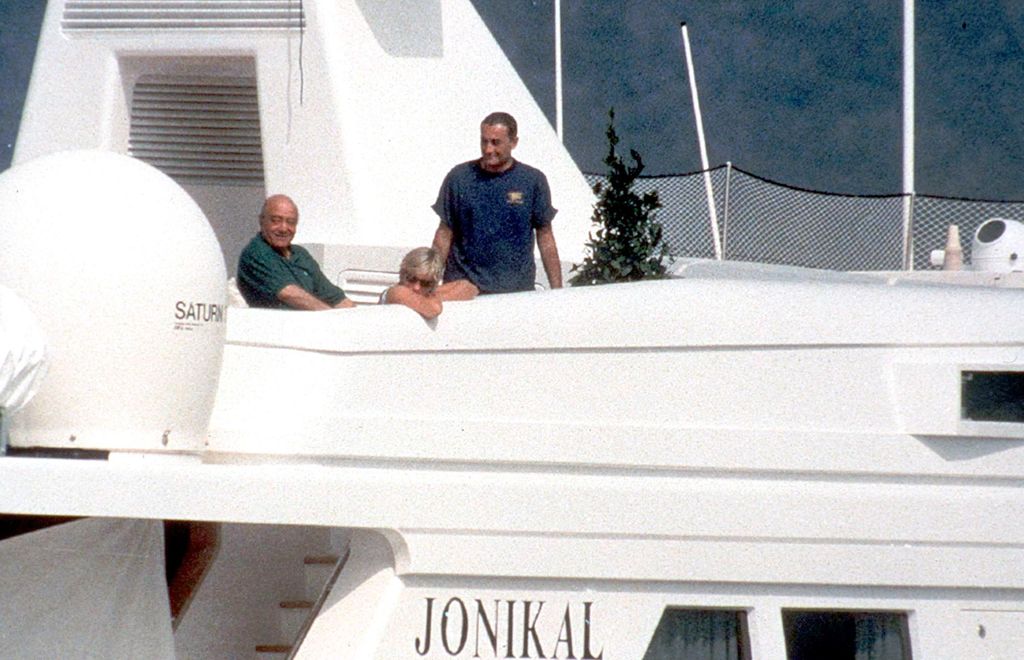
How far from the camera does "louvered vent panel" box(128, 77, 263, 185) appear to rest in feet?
23.7

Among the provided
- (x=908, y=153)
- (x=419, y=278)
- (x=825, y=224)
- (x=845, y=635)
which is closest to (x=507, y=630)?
(x=845, y=635)

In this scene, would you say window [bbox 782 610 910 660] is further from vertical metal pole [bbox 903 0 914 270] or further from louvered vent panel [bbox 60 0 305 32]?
vertical metal pole [bbox 903 0 914 270]

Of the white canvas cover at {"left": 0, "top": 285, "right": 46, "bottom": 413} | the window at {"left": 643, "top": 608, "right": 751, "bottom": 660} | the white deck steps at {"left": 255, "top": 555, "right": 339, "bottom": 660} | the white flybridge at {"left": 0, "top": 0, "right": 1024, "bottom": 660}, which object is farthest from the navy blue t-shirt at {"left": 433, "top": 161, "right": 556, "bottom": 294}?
the white canvas cover at {"left": 0, "top": 285, "right": 46, "bottom": 413}

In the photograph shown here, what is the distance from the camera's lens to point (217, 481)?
4.23 m

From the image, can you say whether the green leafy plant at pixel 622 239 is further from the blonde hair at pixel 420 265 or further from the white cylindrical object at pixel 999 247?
the white cylindrical object at pixel 999 247

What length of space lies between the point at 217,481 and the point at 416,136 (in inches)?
131

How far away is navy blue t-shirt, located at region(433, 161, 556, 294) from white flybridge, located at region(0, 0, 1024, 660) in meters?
1.07

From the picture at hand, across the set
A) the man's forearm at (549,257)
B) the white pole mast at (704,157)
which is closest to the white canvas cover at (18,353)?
the man's forearm at (549,257)

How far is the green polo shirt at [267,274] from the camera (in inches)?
215

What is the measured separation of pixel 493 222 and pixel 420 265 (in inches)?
38.5

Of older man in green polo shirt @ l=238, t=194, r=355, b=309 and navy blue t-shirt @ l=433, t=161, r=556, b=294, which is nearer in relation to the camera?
older man in green polo shirt @ l=238, t=194, r=355, b=309

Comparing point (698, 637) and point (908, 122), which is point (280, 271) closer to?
point (698, 637)

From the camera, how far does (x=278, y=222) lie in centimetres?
558

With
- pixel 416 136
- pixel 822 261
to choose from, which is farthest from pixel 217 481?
pixel 822 261
